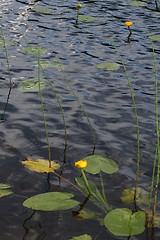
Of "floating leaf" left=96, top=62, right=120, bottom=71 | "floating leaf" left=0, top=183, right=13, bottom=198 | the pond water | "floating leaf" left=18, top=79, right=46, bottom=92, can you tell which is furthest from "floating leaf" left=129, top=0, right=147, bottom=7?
"floating leaf" left=0, top=183, right=13, bottom=198

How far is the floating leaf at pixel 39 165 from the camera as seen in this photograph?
3.47 meters

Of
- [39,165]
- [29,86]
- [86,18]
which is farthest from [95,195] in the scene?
[86,18]

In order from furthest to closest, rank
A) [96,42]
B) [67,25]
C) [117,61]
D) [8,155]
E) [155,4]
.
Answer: [155,4] < [67,25] < [96,42] < [117,61] < [8,155]

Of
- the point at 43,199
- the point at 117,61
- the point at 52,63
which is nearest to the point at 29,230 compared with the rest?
Result: the point at 43,199

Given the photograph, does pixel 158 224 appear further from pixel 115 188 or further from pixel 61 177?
pixel 61 177

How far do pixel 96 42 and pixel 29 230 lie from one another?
4296 mm

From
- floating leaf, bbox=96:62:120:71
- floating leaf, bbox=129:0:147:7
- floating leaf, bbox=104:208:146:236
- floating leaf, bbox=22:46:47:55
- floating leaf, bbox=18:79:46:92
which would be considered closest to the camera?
floating leaf, bbox=104:208:146:236

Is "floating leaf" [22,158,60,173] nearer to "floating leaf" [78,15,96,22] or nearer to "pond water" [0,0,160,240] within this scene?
"pond water" [0,0,160,240]

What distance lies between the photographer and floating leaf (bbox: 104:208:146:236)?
8.77 ft

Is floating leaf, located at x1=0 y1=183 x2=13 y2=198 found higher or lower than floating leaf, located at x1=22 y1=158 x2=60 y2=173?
higher

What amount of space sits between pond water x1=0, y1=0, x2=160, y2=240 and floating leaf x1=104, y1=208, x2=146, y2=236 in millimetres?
101

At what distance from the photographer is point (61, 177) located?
128 inches

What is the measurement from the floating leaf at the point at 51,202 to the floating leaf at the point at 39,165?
0.48m

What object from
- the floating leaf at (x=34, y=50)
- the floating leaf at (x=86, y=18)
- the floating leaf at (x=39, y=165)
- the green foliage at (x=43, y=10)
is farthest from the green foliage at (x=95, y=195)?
the green foliage at (x=43, y=10)
